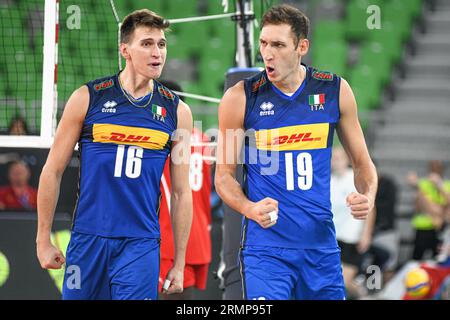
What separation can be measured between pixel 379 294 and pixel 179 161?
26.9ft

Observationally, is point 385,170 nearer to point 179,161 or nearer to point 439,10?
point 439,10

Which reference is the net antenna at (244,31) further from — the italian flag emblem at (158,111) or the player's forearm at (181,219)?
the player's forearm at (181,219)

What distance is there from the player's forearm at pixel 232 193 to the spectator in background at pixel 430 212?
859 cm

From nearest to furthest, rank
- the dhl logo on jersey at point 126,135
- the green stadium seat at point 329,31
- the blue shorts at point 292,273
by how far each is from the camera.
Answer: the blue shorts at point 292,273 → the dhl logo on jersey at point 126,135 → the green stadium seat at point 329,31

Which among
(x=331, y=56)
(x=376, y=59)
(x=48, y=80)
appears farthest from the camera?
(x=376, y=59)

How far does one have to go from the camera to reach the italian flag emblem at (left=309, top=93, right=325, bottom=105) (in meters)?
5.81

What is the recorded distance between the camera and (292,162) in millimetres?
5637

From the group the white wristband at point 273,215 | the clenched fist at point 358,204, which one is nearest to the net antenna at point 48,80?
the white wristband at point 273,215

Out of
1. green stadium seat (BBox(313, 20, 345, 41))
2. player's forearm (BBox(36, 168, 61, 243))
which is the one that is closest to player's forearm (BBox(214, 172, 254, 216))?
player's forearm (BBox(36, 168, 61, 243))

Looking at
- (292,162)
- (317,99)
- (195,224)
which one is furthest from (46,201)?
(195,224)

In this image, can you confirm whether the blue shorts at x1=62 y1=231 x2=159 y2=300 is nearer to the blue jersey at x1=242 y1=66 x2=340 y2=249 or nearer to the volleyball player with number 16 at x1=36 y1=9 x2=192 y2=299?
the volleyball player with number 16 at x1=36 y1=9 x2=192 y2=299

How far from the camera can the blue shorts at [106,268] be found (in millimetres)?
5617

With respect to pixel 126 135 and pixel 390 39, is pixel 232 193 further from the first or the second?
pixel 390 39

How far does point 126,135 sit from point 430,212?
922 centimetres
